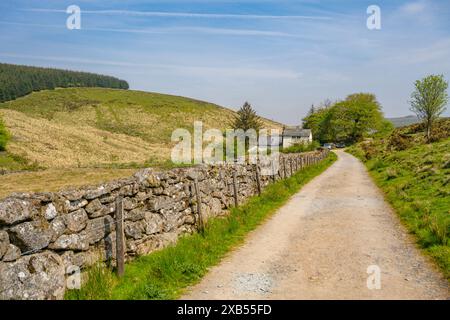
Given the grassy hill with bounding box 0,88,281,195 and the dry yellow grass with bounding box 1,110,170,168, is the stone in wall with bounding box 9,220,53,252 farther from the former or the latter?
the dry yellow grass with bounding box 1,110,170,168

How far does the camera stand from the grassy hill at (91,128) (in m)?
53.4

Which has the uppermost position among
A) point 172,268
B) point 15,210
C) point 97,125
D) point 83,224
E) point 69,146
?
point 97,125

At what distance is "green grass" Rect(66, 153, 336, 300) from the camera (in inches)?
285

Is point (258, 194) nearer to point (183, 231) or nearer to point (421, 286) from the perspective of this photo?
point (183, 231)

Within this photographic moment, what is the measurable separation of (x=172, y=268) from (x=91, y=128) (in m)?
95.4

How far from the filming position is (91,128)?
97500mm

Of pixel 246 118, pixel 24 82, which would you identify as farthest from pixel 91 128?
pixel 24 82

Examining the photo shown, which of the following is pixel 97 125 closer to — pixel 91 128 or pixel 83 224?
pixel 91 128

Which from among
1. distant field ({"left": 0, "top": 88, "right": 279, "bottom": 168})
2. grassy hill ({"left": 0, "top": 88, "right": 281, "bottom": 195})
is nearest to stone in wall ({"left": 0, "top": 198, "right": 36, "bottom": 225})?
grassy hill ({"left": 0, "top": 88, "right": 281, "bottom": 195})

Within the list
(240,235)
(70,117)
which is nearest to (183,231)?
(240,235)

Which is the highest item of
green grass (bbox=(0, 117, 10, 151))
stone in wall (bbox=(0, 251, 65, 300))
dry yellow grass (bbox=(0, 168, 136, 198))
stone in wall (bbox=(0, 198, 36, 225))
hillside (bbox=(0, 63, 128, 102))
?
hillside (bbox=(0, 63, 128, 102))

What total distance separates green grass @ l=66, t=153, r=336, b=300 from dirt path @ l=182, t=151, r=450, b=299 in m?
0.37

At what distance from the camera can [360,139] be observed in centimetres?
10406

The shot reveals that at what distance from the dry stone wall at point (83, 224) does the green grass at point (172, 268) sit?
1.39ft
